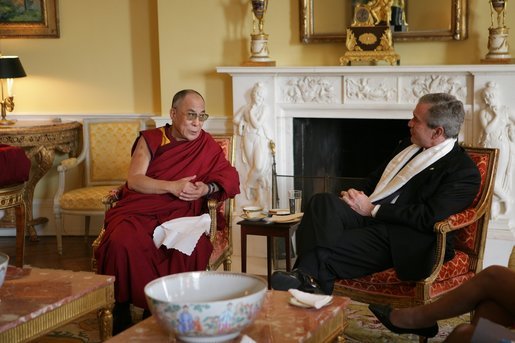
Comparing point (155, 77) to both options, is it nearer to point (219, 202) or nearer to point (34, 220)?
point (34, 220)

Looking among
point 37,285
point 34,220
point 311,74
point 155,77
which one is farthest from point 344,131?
point 37,285

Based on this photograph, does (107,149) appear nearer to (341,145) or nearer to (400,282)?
(341,145)

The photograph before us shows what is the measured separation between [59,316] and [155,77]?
3.60 metres

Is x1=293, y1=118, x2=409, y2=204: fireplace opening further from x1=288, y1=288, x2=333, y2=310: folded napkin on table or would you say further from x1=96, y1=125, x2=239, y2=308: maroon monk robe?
x1=288, y1=288, x2=333, y2=310: folded napkin on table

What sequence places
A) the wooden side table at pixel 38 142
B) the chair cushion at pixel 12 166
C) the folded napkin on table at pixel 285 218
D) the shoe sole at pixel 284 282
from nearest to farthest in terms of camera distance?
the shoe sole at pixel 284 282 → the folded napkin on table at pixel 285 218 → the chair cushion at pixel 12 166 → the wooden side table at pixel 38 142

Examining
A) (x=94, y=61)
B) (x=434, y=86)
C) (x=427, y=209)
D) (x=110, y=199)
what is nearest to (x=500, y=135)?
(x=434, y=86)

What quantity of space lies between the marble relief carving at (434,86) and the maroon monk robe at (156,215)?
1.45 metres

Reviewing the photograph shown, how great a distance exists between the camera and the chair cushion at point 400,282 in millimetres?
3557

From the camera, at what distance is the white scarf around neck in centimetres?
379

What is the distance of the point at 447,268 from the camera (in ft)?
11.9

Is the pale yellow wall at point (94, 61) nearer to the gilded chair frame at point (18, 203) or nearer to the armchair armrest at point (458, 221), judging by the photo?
the gilded chair frame at point (18, 203)

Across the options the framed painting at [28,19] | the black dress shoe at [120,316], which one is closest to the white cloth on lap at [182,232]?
the black dress shoe at [120,316]

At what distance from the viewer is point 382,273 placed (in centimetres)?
361

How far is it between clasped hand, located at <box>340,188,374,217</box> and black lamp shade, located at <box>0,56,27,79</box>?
10.3 ft
